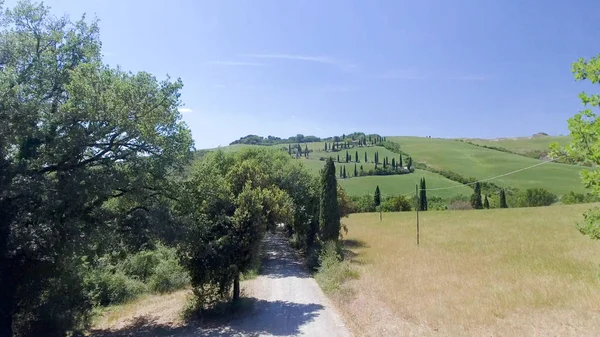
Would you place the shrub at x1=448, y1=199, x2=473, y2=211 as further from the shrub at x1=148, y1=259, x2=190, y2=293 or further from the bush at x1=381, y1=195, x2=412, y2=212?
the shrub at x1=148, y1=259, x2=190, y2=293

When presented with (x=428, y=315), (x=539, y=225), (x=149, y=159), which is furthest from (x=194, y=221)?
(x=539, y=225)

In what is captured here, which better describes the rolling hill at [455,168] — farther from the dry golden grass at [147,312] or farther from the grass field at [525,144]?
the dry golden grass at [147,312]

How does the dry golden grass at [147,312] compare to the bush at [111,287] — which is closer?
the dry golden grass at [147,312]

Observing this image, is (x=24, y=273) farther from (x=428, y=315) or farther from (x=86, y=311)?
(x=428, y=315)

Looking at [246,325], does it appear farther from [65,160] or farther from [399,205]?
[399,205]

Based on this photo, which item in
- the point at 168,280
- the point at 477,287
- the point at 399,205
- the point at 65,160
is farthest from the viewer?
the point at 399,205

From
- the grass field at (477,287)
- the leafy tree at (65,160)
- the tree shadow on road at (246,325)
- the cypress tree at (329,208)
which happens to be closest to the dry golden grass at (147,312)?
the tree shadow on road at (246,325)

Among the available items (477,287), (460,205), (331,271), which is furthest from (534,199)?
(331,271)
